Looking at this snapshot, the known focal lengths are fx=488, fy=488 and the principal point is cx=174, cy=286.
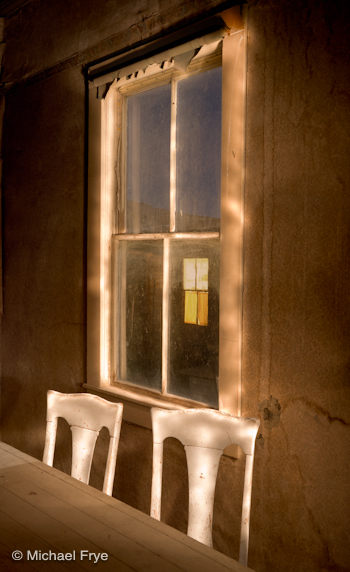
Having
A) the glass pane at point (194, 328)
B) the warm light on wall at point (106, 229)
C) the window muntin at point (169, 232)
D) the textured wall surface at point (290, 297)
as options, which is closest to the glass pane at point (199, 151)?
the window muntin at point (169, 232)

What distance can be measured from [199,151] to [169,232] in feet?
1.46

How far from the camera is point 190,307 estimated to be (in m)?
2.54

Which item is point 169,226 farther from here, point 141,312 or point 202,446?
point 202,446

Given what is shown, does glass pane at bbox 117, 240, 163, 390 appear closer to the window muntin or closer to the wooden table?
the window muntin

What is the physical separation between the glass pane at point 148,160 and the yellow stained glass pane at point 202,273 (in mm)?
307

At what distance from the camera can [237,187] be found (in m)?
2.22

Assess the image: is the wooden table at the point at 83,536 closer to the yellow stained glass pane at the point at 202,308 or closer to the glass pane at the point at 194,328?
the glass pane at the point at 194,328

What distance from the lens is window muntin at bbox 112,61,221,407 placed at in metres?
2.44

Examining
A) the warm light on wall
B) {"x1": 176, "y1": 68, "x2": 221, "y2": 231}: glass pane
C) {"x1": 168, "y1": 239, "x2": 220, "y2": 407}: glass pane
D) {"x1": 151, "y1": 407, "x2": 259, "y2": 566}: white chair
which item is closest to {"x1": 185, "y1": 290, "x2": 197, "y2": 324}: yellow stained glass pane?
{"x1": 168, "y1": 239, "x2": 220, "y2": 407}: glass pane

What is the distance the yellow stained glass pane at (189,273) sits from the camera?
2519mm

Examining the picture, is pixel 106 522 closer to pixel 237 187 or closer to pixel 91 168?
pixel 237 187

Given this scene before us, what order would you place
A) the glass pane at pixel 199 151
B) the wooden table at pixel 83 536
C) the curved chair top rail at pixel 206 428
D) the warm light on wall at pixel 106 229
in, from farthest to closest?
the warm light on wall at pixel 106 229 < the glass pane at pixel 199 151 < the curved chair top rail at pixel 206 428 < the wooden table at pixel 83 536

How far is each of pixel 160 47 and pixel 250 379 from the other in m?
1.72

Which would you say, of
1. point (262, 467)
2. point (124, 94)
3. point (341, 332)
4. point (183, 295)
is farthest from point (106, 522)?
point (124, 94)
